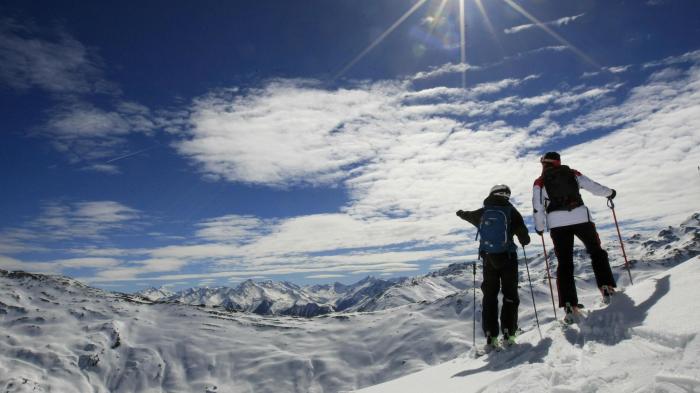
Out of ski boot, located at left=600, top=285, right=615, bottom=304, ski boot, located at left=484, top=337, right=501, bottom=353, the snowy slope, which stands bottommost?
ski boot, located at left=484, top=337, right=501, bottom=353

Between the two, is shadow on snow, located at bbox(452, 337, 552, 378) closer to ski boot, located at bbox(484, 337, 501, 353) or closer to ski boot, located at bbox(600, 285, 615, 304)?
ski boot, located at bbox(484, 337, 501, 353)

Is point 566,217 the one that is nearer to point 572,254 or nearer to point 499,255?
point 572,254

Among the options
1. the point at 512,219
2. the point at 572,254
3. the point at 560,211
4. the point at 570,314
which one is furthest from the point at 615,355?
the point at 512,219

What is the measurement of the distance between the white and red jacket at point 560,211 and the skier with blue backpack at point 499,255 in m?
0.42

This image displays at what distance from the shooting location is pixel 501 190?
9.34 metres

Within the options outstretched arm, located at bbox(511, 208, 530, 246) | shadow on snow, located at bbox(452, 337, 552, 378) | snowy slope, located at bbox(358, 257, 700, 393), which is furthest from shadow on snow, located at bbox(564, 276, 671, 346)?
outstretched arm, located at bbox(511, 208, 530, 246)

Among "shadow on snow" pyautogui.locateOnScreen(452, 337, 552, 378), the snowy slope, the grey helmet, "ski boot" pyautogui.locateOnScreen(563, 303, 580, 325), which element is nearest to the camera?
the snowy slope

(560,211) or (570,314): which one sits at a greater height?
(560,211)

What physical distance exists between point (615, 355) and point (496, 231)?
4.35 meters

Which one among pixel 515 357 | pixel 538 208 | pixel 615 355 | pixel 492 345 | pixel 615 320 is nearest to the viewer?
pixel 615 355

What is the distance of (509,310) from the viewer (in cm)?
882

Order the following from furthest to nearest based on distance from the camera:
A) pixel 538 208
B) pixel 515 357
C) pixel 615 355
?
pixel 538 208 → pixel 515 357 → pixel 615 355

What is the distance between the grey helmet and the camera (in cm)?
934

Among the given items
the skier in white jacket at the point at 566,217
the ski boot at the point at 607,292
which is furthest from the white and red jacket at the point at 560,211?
the ski boot at the point at 607,292
